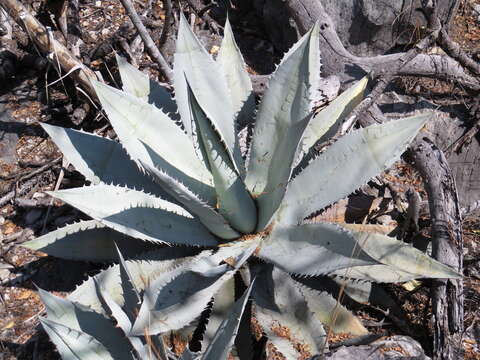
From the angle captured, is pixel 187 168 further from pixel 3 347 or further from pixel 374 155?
pixel 3 347

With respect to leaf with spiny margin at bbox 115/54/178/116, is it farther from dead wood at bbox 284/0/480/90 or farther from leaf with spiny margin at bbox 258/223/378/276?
dead wood at bbox 284/0/480/90

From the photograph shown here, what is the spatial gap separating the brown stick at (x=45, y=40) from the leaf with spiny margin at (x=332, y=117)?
103 cm

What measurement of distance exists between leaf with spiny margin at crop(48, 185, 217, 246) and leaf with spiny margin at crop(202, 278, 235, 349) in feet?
0.52

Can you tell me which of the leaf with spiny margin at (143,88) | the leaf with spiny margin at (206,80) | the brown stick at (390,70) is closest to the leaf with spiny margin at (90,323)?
the leaf with spiny margin at (206,80)

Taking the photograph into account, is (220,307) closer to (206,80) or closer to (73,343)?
(73,343)

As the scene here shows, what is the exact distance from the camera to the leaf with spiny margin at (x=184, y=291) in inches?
60.1

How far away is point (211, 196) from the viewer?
188cm

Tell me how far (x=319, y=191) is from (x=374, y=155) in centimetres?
21

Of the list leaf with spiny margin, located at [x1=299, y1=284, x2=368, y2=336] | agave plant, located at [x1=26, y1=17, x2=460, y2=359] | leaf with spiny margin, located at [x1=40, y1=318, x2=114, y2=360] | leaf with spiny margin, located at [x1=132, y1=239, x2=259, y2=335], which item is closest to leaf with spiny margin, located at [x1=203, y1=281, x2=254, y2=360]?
agave plant, located at [x1=26, y1=17, x2=460, y2=359]

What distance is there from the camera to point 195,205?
164cm

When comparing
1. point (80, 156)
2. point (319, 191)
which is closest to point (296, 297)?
point (319, 191)

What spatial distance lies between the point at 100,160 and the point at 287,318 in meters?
0.88

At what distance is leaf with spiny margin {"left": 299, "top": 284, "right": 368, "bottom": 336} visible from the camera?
1811mm

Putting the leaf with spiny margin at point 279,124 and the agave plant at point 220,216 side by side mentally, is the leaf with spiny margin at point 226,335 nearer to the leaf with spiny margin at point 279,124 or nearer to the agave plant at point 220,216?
the agave plant at point 220,216
